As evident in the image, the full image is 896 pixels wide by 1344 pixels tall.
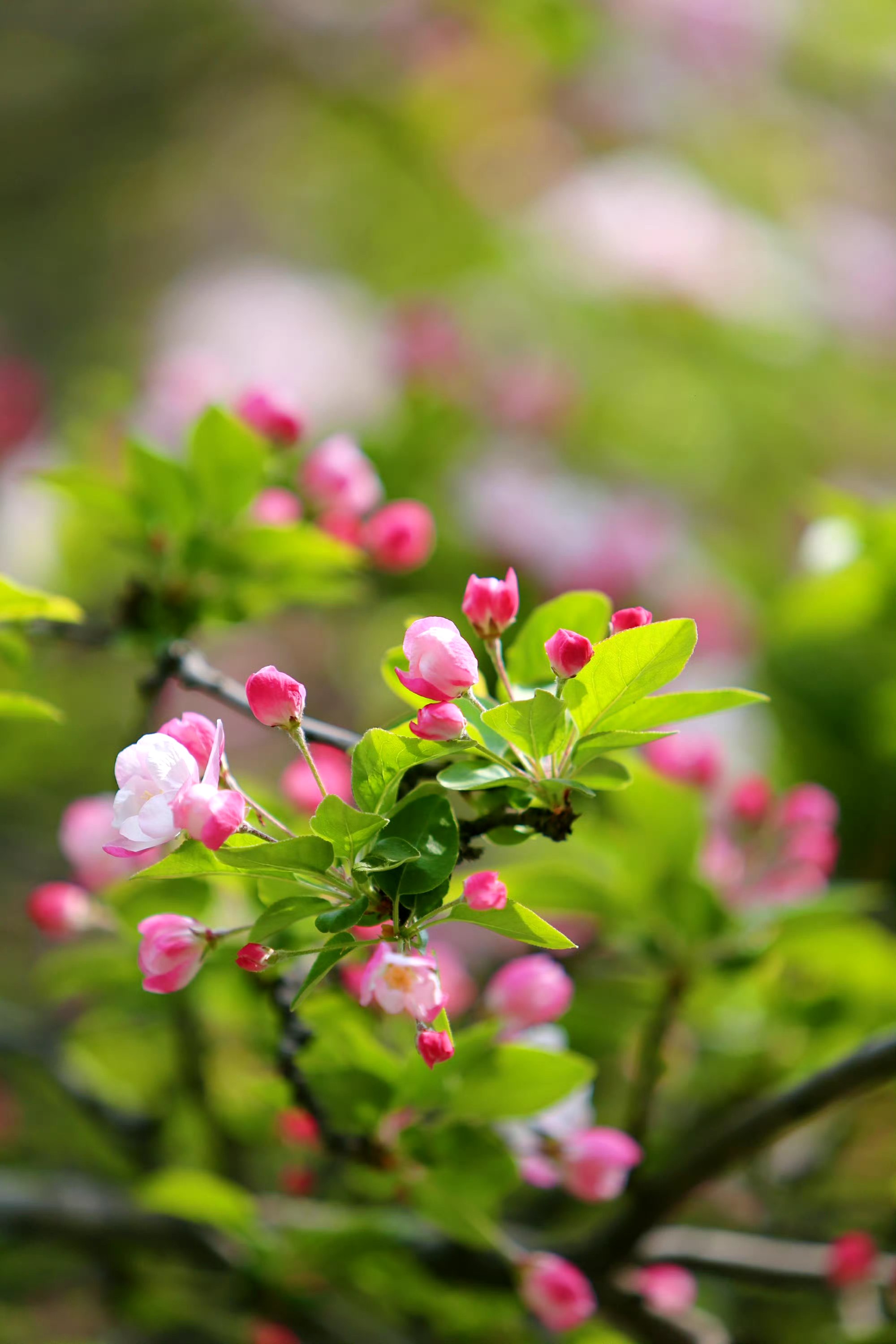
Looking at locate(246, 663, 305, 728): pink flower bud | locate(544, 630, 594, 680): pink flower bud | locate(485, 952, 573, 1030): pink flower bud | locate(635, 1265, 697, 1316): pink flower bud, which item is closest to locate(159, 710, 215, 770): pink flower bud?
locate(246, 663, 305, 728): pink flower bud

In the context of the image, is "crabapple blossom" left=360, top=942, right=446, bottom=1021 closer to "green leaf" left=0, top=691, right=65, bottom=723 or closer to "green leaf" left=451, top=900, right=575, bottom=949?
"green leaf" left=451, top=900, right=575, bottom=949

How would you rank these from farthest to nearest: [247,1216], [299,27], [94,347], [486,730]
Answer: [299,27] → [94,347] → [247,1216] → [486,730]

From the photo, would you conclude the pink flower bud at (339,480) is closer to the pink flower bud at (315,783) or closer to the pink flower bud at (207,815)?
the pink flower bud at (315,783)

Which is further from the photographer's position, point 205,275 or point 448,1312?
point 205,275

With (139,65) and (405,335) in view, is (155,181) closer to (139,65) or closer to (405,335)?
(139,65)

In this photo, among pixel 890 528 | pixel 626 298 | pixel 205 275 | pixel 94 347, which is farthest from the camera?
pixel 205 275

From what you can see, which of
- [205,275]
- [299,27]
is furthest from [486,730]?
[299,27]

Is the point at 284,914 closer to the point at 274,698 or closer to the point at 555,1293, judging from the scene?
the point at 274,698

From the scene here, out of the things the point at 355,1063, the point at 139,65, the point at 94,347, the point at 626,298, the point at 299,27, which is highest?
the point at 299,27
